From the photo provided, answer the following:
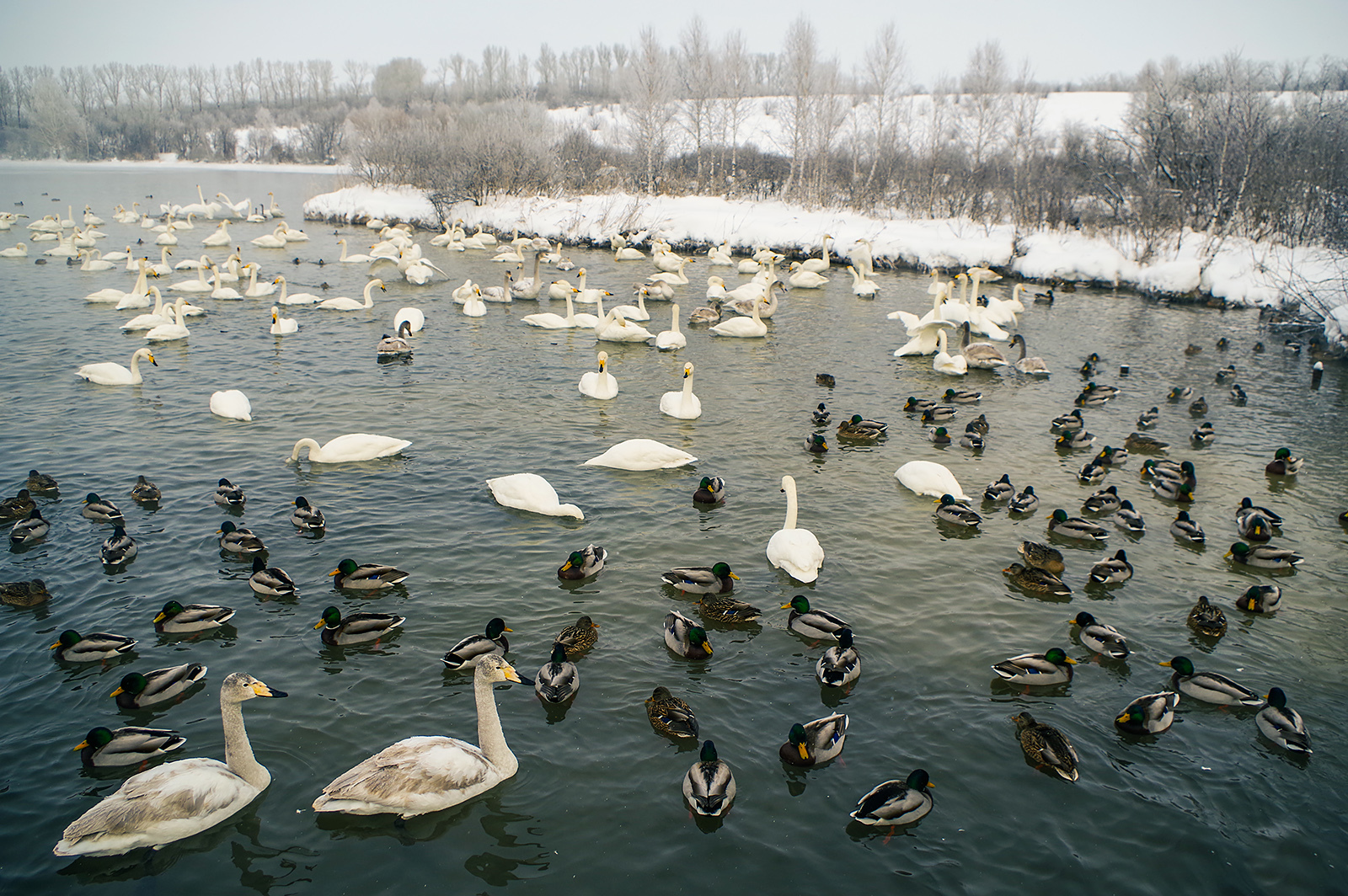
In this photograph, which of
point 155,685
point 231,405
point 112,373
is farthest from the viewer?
point 112,373

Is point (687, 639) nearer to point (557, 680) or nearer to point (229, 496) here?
point (557, 680)

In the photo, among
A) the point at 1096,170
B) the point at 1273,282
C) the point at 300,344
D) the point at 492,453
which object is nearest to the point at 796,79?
the point at 1096,170

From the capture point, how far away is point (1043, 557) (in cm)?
1052

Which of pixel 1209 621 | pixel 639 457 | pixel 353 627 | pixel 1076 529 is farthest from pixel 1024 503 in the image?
pixel 353 627

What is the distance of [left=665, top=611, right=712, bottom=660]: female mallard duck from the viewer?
845 cm

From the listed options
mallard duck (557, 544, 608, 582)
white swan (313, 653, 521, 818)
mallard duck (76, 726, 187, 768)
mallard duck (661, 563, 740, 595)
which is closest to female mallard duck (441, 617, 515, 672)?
white swan (313, 653, 521, 818)

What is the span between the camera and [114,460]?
13.1 m

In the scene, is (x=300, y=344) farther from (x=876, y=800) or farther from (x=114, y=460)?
(x=876, y=800)

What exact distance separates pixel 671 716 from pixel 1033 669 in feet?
12.6

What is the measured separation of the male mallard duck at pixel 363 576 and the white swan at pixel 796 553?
4.78m

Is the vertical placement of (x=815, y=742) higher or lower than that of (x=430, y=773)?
lower

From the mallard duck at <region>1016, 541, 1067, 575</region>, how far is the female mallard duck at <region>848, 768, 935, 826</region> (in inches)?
187

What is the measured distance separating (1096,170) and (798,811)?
42675 mm

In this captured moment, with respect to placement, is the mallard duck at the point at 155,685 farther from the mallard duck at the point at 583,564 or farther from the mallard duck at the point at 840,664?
the mallard duck at the point at 840,664
